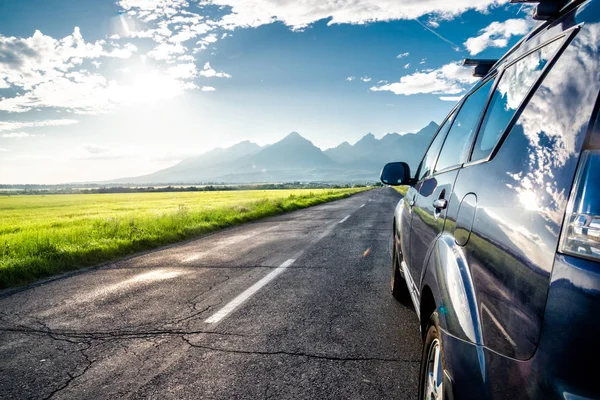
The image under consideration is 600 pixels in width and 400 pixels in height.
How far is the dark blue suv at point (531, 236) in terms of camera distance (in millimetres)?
932

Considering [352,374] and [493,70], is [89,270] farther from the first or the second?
[493,70]

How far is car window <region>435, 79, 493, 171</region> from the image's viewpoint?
84.0 inches

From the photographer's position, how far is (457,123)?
2.73 m

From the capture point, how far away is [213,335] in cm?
351

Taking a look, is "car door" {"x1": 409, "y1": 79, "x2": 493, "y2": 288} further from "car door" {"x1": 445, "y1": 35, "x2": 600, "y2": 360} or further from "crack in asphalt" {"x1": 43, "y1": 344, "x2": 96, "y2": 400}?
"crack in asphalt" {"x1": 43, "y1": 344, "x2": 96, "y2": 400}

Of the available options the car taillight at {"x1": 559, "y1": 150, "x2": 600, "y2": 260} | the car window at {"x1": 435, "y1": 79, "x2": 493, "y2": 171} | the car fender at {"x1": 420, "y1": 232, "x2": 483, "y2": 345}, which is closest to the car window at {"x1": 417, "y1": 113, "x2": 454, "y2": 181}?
the car window at {"x1": 435, "y1": 79, "x2": 493, "y2": 171}

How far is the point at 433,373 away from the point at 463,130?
1.47 meters

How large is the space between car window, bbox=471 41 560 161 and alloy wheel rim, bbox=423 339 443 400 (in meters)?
0.94

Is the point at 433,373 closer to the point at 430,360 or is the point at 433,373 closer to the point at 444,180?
the point at 430,360

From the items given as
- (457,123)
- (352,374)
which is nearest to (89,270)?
(352,374)

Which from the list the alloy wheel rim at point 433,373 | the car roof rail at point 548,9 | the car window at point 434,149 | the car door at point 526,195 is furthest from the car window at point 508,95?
the car window at point 434,149

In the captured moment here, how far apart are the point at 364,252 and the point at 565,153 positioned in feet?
21.7

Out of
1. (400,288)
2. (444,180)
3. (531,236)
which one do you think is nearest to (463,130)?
(444,180)

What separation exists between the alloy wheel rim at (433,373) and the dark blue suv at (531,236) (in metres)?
0.01
